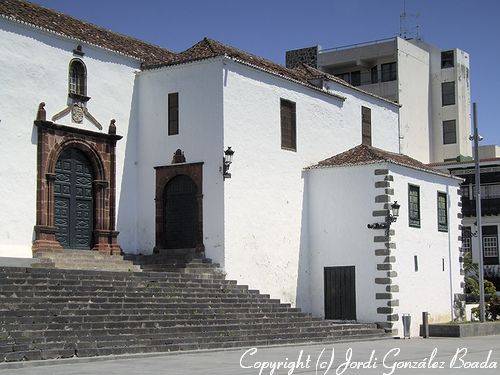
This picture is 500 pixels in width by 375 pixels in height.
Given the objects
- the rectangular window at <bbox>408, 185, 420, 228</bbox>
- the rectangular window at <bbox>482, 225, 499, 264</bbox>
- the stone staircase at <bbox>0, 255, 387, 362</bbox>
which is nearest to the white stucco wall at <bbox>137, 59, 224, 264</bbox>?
the stone staircase at <bbox>0, 255, 387, 362</bbox>

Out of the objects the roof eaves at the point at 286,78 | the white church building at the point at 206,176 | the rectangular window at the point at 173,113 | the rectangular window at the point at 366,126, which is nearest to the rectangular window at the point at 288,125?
the white church building at the point at 206,176

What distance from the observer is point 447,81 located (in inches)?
2295

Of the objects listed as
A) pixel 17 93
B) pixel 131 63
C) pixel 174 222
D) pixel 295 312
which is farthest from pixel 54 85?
pixel 295 312

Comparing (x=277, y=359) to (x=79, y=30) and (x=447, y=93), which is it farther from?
(x=447, y=93)

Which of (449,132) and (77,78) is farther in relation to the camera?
(449,132)

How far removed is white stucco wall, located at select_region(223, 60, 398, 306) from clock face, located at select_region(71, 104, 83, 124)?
4068 mm

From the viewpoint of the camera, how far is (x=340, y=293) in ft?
90.5

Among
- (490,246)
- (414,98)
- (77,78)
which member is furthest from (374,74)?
(77,78)

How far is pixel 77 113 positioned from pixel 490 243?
3437 cm

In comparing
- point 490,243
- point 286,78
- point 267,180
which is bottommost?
point 490,243

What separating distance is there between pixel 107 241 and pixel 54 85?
456cm

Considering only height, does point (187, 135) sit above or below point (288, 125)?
below

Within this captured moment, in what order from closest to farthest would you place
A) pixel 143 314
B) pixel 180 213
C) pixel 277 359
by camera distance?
pixel 277 359 < pixel 143 314 < pixel 180 213

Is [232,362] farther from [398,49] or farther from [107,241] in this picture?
[398,49]
